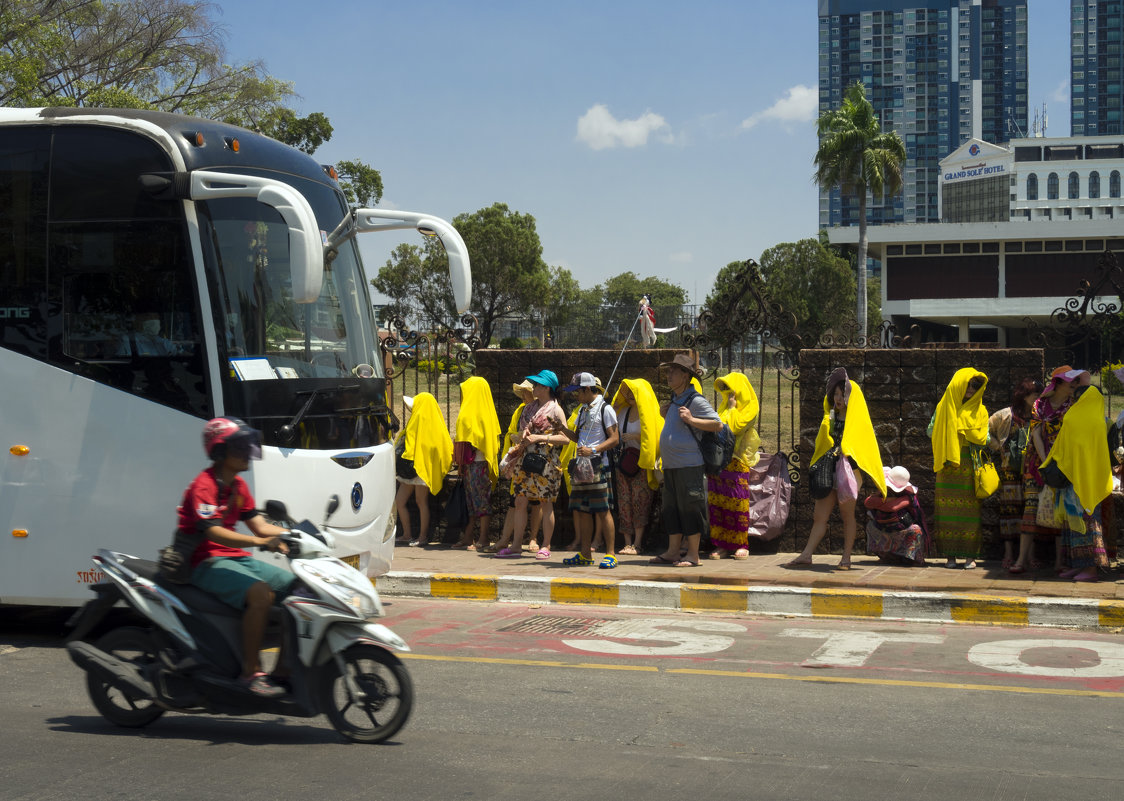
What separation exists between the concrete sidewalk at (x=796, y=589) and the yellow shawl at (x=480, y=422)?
3.88 ft

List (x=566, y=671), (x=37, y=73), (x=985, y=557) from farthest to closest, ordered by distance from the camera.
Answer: (x=37, y=73), (x=985, y=557), (x=566, y=671)

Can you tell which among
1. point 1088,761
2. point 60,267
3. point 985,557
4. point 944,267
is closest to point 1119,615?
point 985,557

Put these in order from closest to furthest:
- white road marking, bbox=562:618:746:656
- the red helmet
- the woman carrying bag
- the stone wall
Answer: the red helmet, white road marking, bbox=562:618:746:656, the stone wall, the woman carrying bag

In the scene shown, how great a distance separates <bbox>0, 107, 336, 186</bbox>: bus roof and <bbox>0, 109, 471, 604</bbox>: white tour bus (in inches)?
0.5

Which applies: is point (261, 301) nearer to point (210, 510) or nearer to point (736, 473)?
point (210, 510)

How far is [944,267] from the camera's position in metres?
65.4

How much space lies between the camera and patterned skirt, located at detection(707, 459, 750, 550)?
11055 millimetres

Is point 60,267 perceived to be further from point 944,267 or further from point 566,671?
point 944,267

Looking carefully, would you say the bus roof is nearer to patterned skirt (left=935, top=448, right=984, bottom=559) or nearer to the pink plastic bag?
the pink plastic bag

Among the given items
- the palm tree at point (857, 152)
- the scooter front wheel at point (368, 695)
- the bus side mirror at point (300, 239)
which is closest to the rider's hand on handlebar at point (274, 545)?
the scooter front wheel at point (368, 695)

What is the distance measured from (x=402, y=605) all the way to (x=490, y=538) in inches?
110

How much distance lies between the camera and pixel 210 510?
5695 mm

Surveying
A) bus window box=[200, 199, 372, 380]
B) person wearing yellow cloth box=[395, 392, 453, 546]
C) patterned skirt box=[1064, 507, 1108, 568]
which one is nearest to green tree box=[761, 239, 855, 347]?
person wearing yellow cloth box=[395, 392, 453, 546]

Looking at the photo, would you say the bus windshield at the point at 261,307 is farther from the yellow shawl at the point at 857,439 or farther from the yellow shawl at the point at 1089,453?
the yellow shawl at the point at 1089,453
